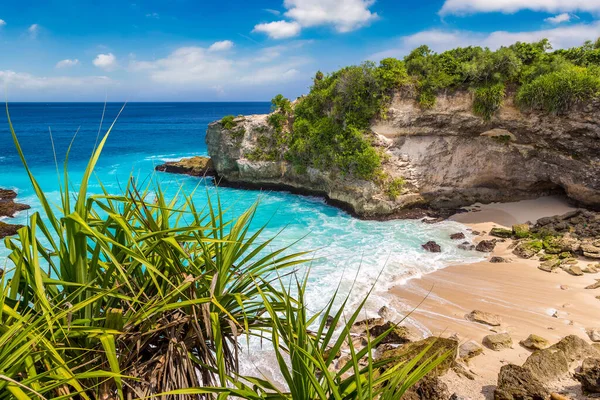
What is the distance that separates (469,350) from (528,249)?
8005mm

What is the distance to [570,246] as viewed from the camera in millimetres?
15227

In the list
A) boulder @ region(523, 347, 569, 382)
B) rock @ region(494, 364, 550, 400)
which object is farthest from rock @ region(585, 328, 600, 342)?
rock @ region(494, 364, 550, 400)

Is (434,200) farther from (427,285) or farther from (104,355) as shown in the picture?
(104,355)

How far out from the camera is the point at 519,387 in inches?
281

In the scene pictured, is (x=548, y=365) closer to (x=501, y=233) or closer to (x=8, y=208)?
(x=501, y=233)

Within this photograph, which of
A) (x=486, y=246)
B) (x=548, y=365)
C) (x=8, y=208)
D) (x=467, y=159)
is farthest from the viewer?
(x=8, y=208)

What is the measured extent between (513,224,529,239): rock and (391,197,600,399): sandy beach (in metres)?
1.26

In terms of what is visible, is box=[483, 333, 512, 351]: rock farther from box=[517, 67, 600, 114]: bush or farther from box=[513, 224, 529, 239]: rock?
box=[517, 67, 600, 114]: bush

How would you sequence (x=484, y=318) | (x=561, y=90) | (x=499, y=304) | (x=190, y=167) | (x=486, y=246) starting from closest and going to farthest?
(x=484, y=318)
(x=499, y=304)
(x=486, y=246)
(x=561, y=90)
(x=190, y=167)

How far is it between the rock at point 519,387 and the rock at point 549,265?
7.98 metres

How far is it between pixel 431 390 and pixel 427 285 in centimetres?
644

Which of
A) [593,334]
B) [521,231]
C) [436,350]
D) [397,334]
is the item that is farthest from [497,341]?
[521,231]

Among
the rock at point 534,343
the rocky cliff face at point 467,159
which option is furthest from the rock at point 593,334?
the rocky cliff face at point 467,159

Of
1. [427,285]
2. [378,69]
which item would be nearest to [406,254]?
[427,285]
